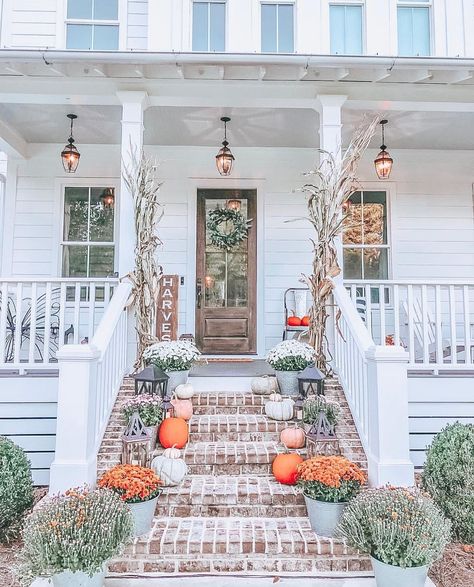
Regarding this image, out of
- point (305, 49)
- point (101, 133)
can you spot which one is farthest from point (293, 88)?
point (101, 133)

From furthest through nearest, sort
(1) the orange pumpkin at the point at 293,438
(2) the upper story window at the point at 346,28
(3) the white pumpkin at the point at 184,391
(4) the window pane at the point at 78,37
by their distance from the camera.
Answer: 1. (4) the window pane at the point at 78,37
2. (2) the upper story window at the point at 346,28
3. (3) the white pumpkin at the point at 184,391
4. (1) the orange pumpkin at the point at 293,438

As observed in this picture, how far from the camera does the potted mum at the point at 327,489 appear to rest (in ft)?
8.59

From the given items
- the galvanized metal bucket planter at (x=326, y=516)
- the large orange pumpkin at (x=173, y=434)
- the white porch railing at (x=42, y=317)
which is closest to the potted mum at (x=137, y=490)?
the large orange pumpkin at (x=173, y=434)

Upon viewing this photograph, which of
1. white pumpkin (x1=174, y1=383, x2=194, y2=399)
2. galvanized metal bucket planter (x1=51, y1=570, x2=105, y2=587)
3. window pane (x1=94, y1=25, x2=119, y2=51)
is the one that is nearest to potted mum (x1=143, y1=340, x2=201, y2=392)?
white pumpkin (x1=174, y1=383, x2=194, y2=399)

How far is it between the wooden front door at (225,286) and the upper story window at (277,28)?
178 centimetres

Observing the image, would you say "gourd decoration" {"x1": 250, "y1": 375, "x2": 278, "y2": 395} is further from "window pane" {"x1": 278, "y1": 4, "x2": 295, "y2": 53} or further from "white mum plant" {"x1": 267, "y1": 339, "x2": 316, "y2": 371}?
"window pane" {"x1": 278, "y1": 4, "x2": 295, "y2": 53}

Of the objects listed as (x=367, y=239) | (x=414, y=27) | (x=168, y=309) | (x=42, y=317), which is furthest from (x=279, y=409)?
(x=414, y=27)

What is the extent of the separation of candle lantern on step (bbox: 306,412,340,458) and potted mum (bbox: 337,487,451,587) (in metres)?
0.57

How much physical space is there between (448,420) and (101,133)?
5009 mm

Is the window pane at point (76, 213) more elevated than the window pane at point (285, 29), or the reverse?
the window pane at point (285, 29)

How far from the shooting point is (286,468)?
304 centimetres

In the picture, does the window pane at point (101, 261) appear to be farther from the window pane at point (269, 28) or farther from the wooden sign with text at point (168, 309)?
the window pane at point (269, 28)

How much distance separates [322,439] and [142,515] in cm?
123

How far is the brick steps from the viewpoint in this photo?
2.48 meters
